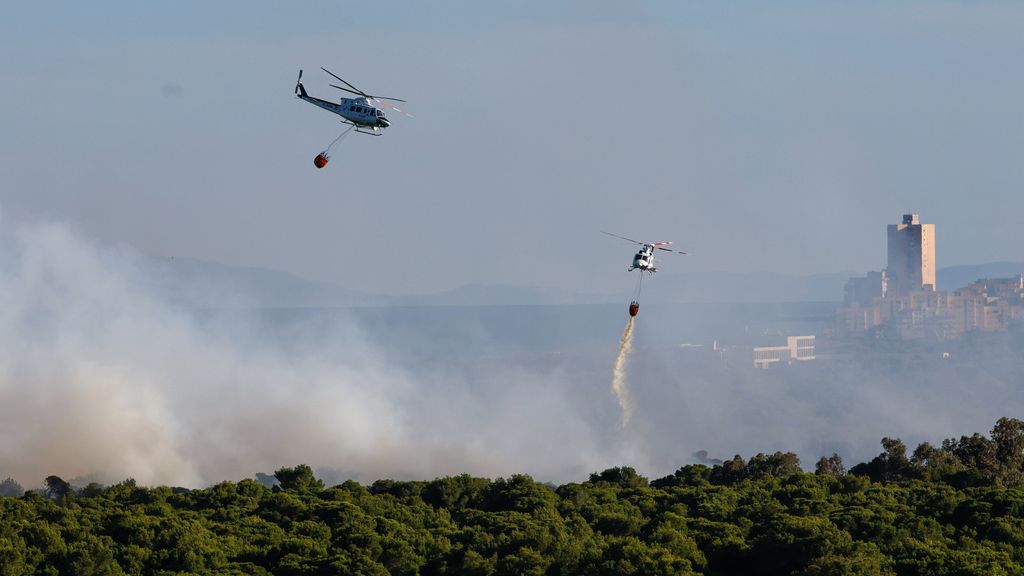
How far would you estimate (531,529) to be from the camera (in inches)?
2424

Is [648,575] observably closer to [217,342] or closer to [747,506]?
[747,506]

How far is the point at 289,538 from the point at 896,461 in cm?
4440

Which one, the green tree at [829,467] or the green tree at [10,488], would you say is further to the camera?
the green tree at [10,488]

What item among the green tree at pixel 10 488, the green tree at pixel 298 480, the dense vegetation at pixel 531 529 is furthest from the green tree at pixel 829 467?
the green tree at pixel 10 488

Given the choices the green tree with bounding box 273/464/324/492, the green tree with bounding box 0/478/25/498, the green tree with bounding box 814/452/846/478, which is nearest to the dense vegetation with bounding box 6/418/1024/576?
the green tree with bounding box 273/464/324/492

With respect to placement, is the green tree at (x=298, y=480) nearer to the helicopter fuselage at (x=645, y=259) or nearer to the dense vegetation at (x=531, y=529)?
the dense vegetation at (x=531, y=529)

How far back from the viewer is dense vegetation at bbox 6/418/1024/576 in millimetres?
56438

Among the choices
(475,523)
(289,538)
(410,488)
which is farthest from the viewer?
(410,488)

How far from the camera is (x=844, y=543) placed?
55.6m

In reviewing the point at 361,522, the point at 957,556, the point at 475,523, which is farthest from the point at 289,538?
the point at 957,556

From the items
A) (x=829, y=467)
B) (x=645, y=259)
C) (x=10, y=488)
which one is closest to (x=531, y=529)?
(x=645, y=259)

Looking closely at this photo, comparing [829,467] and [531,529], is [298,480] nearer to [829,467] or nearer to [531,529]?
[531,529]

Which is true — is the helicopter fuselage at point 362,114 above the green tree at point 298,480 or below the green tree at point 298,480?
above

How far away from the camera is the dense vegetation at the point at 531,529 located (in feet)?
185
